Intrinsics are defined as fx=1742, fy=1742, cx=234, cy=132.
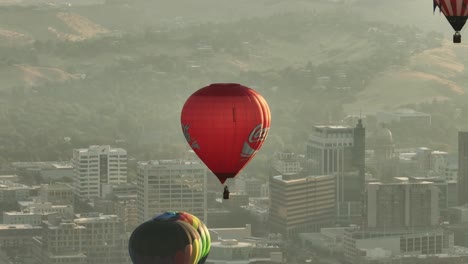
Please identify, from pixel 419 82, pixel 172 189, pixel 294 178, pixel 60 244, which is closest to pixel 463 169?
pixel 294 178

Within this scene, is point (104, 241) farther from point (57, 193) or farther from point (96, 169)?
point (96, 169)

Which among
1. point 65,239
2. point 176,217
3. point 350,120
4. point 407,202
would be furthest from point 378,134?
point 176,217

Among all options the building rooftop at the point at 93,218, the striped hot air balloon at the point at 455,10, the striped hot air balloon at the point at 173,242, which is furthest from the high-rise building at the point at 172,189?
the striped hot air balloon at the point at 455,10

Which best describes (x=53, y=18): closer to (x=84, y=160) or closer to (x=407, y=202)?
→ (x=84, y=160)

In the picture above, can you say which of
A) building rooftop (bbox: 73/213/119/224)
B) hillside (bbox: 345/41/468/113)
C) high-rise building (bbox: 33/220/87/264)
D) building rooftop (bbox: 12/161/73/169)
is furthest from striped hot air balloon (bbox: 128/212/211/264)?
hillside (bbox: 345/41/468/113)

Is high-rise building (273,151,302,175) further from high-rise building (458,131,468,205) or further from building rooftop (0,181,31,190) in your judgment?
building rooftop (0,181,31,190)
